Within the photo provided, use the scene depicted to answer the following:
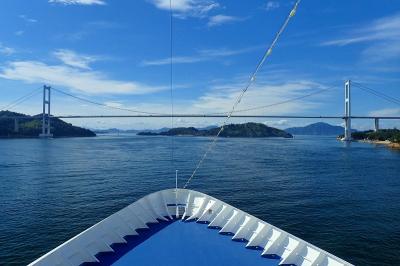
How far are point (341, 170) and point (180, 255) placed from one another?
3243 cm

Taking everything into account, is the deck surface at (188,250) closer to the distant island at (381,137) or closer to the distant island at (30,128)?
the distant island at (381,137)

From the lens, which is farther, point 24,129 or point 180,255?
point 24,129

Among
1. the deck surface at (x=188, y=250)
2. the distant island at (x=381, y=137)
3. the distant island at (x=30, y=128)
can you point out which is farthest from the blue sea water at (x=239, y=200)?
the distant island at (x=30, y=128)

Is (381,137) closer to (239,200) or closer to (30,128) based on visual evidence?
(239,200)

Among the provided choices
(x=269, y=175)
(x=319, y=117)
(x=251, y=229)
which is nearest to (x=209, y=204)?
(x=251, y=229)

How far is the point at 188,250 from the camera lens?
7.18 metres

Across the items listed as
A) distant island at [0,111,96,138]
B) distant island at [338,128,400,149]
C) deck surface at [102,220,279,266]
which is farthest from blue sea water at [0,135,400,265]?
distant island at [0,111,96,138]

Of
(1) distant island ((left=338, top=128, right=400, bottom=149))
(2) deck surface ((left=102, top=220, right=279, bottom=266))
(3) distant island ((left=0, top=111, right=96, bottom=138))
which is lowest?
(2) deck surface ((left=102, top=220, right=279, bottom=266))

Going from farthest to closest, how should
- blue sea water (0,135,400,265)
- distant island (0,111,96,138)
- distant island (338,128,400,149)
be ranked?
distant island (0,111,96,138) → distant island (338,128,400,149) → blue sea water (0,135,400,265)

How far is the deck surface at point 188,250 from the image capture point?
262 inches

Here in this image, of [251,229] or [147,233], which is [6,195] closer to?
[147,233]

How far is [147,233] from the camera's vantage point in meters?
8.30

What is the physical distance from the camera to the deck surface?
21.8 ft

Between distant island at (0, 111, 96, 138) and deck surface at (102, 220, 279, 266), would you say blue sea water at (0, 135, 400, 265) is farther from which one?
distant island at (0, 111, 96, 138)
